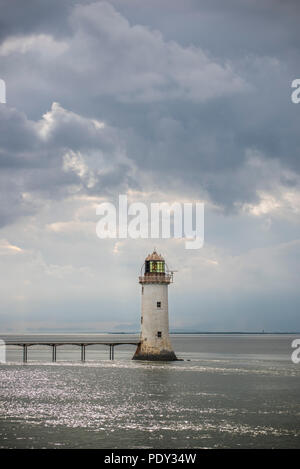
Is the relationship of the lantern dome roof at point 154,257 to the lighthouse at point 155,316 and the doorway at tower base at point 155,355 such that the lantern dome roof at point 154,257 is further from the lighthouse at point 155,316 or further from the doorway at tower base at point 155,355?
the doorway at tower base at point 155,355

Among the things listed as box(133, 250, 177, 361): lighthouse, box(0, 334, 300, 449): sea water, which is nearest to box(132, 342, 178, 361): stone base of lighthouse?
box(133, 250, 177, 361): lighthouse

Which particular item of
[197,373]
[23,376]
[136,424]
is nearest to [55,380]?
[23,376]

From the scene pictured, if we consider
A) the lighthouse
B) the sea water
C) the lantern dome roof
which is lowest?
the sea water

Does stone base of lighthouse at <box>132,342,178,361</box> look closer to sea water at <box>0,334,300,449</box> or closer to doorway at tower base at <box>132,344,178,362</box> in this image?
doorway at tower base at <box>132,344,178,362</box>

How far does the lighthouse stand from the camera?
75.9 metres

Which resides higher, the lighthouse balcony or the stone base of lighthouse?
the lighthouse balcony

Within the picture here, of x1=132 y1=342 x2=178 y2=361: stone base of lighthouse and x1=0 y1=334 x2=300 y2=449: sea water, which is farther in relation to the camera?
x1=132 y1=342 x2=178 y2=361: stone base of lighthouse

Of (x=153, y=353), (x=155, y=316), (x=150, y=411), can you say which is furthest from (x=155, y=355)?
(x=150, y=411)

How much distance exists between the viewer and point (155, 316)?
249 feet

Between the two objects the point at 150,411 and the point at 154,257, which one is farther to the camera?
the point at 154,257

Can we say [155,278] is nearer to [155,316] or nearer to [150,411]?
[155,316]
